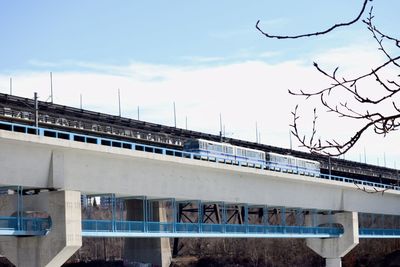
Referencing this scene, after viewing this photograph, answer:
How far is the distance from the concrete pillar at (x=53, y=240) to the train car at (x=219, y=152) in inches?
620

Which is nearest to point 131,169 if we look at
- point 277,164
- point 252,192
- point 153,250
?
point 252,192

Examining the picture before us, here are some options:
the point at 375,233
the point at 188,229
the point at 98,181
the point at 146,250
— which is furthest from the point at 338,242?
the point at 98,181

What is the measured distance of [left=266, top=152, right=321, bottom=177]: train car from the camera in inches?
2314

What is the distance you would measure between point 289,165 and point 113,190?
81.3 ft

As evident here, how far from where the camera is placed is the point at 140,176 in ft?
132

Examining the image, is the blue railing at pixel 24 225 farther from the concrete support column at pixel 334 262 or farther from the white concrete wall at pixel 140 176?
the concrete support column at pixel 334 262

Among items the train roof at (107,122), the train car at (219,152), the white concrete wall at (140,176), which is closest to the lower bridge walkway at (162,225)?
the white concrete wall at (140,176)

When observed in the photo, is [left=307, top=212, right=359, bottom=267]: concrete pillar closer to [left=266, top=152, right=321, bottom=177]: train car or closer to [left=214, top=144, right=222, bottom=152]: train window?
[left=266, top=152, right=321, bottom=177]: train car

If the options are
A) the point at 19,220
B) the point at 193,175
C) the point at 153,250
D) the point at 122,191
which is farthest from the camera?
the point at 153,250

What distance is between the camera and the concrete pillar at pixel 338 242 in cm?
6100

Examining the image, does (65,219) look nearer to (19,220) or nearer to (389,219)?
(19,220)

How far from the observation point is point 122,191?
127 ft

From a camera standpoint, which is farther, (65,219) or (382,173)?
(382,173)

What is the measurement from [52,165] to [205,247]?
52406 millimetres
